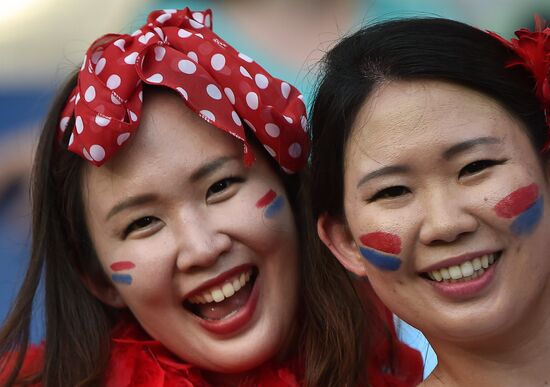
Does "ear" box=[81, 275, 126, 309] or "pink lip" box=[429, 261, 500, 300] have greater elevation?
"pink lip" box=[429, 261, 500, 300]

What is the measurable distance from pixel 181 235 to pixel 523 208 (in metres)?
0.70

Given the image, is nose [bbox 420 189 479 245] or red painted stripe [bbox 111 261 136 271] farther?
red painted stripe [bbox 111 261 136 271]

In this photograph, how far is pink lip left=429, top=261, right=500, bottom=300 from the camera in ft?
4.83

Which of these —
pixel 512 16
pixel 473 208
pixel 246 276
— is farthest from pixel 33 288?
pixel 512 16

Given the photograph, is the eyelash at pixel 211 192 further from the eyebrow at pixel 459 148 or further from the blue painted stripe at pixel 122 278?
the eyebrow at pixel 459 148

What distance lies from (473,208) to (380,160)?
18 centimetres

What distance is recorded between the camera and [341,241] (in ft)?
5.62

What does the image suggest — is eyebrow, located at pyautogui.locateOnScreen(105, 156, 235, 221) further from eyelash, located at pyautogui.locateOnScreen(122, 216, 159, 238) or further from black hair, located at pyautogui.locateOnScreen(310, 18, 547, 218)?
black hair, located at pyautogui.locateOnScreen(310, 18, 547, 218)

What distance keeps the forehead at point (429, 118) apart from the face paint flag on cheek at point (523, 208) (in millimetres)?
99

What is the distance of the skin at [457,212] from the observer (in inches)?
57.6

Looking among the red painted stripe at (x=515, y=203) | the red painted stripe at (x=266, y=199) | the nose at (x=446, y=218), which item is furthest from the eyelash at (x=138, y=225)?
the red painted stripe at (x=515, y=203)

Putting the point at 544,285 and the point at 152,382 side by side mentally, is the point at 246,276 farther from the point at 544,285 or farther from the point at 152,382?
the point at 544,285

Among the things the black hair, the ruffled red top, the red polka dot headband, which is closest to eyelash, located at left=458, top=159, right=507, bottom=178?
the black hair

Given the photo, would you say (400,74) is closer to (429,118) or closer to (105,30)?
(429,118)
